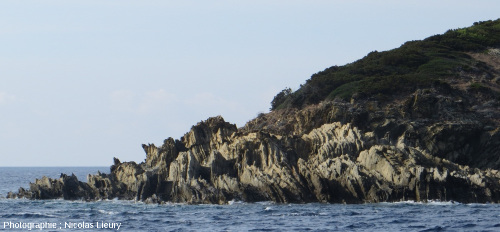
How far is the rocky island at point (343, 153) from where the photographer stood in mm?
61469

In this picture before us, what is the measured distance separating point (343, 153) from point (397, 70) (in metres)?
30.1

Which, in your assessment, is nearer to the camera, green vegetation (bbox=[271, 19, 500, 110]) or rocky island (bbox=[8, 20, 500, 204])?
rocky island (bbox=[8, 20, 500, 204])

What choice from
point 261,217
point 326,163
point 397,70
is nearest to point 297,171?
point 326,163

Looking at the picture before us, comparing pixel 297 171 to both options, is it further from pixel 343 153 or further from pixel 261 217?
pixel 261 217

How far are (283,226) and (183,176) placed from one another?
59.0 feet

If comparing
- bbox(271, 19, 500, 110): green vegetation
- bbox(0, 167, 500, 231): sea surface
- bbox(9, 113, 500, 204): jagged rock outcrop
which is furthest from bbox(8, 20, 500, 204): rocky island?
bbox(0, 167, 500, 231): sea surface

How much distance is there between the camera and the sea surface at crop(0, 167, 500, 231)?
49.6 metres

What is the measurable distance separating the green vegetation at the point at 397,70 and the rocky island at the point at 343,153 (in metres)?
0.21

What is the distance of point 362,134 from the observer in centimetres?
6750

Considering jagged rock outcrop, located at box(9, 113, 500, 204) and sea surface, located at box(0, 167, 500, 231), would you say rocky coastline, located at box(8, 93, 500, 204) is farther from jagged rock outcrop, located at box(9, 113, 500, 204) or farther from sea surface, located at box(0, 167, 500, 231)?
sea surface, located at box(0, 167, 500, 231)

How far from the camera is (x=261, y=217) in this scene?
54688 millimetres

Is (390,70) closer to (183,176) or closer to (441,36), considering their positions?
(441,36)

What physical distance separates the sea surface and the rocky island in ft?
5.51

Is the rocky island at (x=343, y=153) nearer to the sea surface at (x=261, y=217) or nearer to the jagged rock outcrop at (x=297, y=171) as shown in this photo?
the jagged rock outcrop at (x=297, y=171)
